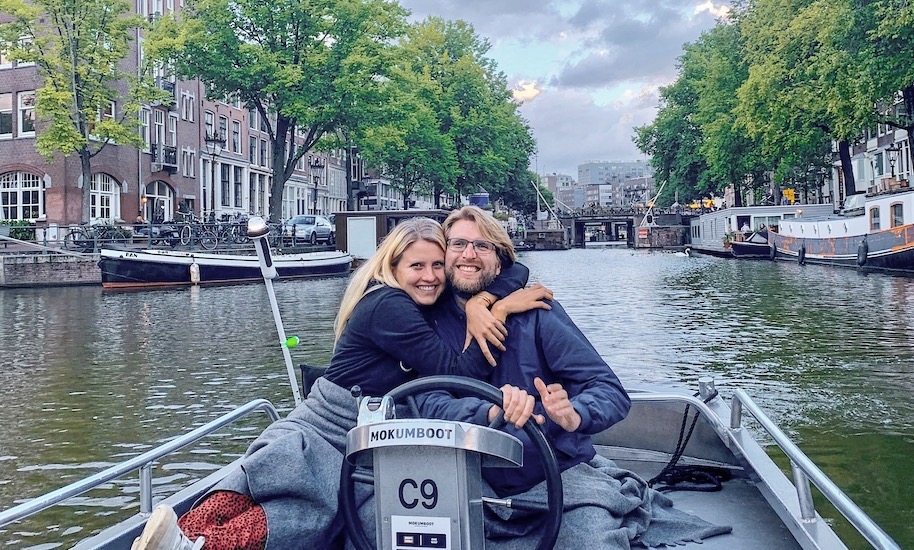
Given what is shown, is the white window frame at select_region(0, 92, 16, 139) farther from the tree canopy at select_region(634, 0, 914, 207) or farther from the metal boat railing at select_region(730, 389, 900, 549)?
the metal boat railing at select_region(730, 389, 900, 549)

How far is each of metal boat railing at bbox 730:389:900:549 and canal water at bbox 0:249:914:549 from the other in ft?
7.09

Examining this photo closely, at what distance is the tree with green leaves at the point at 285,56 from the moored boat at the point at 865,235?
1753 centimetres

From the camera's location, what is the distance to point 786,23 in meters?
34.4

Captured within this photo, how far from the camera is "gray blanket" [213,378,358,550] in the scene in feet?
9.02

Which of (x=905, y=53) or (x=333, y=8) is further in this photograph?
(x=333, y=8)

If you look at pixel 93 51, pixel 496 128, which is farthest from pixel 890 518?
pixel 496 128

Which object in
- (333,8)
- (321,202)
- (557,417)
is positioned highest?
(333,8)

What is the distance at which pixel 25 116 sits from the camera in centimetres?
3353

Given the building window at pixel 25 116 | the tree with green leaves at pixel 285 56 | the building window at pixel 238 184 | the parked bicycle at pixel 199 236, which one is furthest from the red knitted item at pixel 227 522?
the building window at pixel 238 184

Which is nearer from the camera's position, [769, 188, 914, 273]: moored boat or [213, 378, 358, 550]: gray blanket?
[213, 378, 358, 550]: gray blanket

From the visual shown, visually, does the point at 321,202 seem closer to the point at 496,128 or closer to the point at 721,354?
the point at 496,128

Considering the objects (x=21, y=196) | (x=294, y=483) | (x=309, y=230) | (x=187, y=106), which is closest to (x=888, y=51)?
(x=309, y=230)

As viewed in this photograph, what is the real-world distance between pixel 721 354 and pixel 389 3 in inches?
1029

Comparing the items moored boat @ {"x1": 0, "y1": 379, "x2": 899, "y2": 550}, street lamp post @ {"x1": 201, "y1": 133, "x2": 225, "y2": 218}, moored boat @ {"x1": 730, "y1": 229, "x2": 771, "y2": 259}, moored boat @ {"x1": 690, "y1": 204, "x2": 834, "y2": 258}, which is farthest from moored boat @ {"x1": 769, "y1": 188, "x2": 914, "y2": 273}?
street lamp post @ {"x1": 201, "y1": 133, "x2": 225, "y2": 218}
